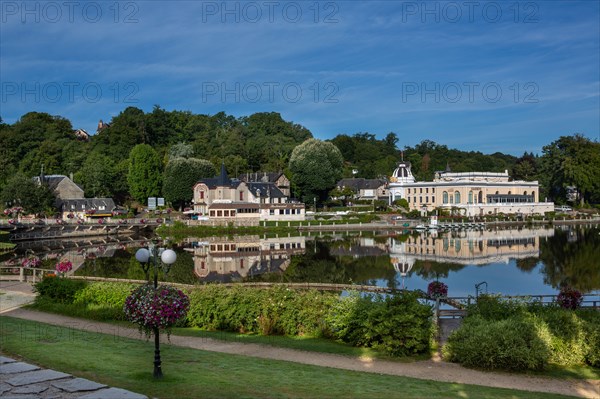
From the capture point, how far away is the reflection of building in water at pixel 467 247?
4338cm

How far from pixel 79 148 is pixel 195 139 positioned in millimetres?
25463

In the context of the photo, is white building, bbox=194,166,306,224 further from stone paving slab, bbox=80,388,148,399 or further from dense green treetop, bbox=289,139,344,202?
stone paving slab, bbox=80,388,148,399

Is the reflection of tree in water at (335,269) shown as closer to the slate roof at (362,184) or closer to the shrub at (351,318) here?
the shrub at (351,318)

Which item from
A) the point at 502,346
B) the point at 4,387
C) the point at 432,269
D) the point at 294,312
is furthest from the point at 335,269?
the point at 4,387

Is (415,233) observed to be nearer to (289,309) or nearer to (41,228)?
(41,228)

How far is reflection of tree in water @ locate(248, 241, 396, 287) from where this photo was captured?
32531 mm

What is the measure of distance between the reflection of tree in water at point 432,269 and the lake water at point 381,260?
61 millimetres

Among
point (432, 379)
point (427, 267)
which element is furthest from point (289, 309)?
point (427, 267)

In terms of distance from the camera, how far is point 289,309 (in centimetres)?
1662

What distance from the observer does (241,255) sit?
4697cm

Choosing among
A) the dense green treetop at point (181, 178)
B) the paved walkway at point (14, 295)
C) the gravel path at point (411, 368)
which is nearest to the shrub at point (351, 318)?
the gravel path at point (411, 368)

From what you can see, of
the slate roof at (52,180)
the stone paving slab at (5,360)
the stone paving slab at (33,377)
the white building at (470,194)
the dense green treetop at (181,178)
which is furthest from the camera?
the white building at (470,194)

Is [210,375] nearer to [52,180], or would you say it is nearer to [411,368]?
[411,368]

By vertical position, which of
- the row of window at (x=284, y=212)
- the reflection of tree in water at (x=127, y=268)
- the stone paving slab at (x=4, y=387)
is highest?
the row of window at (x=284, y=212)
